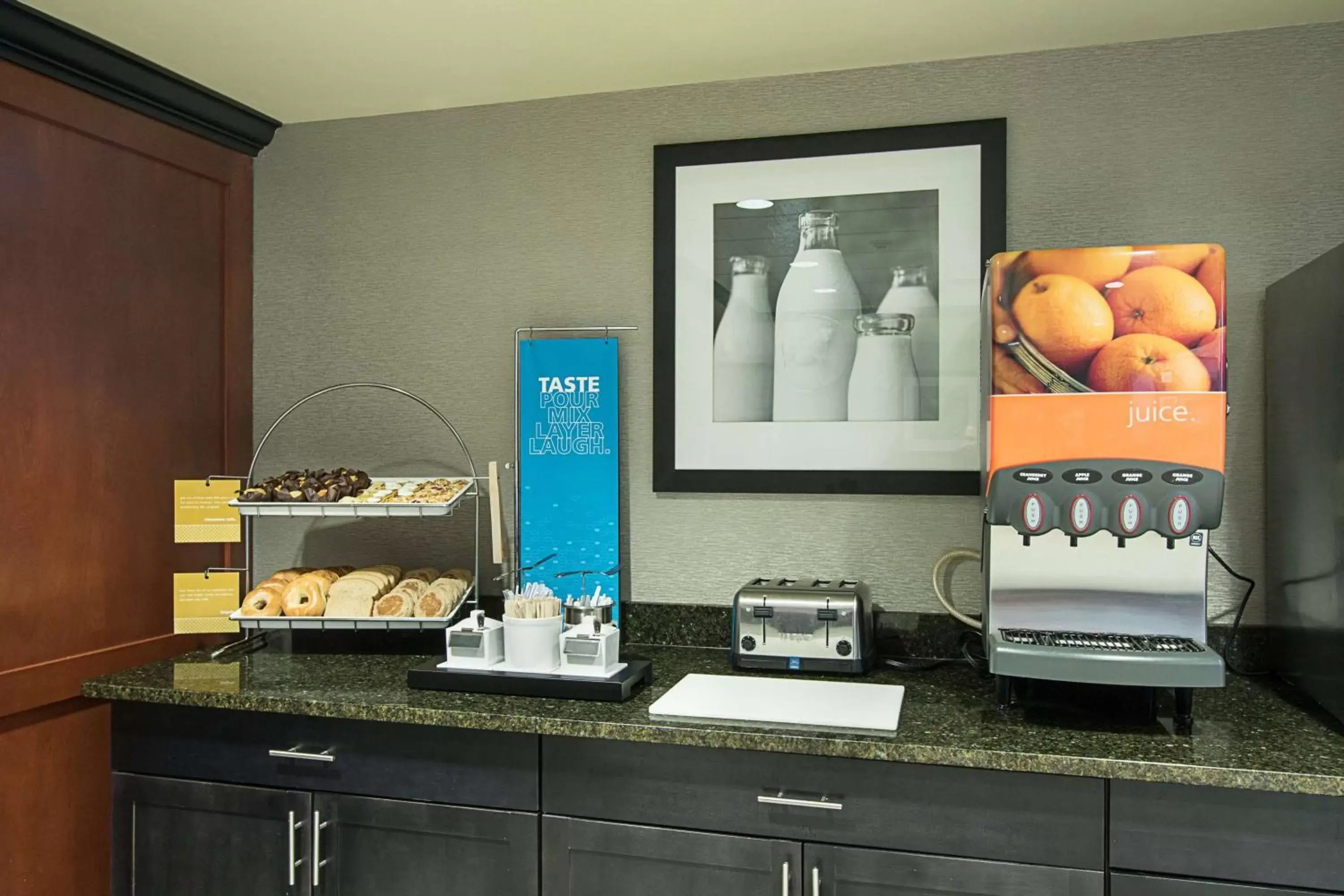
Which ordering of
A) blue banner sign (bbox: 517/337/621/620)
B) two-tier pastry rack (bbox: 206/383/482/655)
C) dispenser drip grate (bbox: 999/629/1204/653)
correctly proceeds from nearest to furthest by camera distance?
dispenser drip grate (bbox: 999/629/1204/653)
two-tier pastry rack (bbox: 206/383/482/655)
blue banner sign (bbox: 517/337/621/620)

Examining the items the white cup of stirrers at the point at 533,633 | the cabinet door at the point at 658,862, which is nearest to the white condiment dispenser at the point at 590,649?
the white cup of stirrers at the point at 533,633

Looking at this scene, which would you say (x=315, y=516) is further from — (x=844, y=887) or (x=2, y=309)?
(x=844, y=887)

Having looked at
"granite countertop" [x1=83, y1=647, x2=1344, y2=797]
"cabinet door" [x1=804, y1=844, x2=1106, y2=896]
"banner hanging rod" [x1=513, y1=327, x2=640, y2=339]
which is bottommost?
"cabinet door" [x1=804, y1=844, x2=1106, y2=896]

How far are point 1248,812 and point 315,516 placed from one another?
2.25 metres

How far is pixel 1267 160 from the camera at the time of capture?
210 centimetres

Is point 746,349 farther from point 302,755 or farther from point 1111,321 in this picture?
point 302,755

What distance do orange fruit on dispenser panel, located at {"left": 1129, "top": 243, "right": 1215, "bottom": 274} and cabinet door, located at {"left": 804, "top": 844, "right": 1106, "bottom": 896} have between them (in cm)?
101

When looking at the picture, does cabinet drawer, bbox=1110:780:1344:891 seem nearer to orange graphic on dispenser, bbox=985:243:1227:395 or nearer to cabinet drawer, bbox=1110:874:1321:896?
cabinet drawer, bbox=1110:874:1321:896

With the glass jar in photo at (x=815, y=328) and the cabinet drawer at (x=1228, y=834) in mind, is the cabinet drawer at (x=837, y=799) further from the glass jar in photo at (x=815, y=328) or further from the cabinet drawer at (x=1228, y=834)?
the glass jar in photo at (x=815, y=328)

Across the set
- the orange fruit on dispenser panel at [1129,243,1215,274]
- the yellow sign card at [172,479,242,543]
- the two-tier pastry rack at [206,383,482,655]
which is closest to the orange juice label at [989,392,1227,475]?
the orange fruit on dispenser panel at [1129,243,1215,274]

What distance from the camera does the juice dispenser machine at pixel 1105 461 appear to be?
1640 millimetres

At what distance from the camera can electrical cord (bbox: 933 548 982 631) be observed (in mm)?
2133

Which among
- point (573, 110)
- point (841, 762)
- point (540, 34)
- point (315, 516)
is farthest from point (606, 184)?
point (841, 762)

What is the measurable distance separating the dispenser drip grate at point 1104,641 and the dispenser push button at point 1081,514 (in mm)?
192
